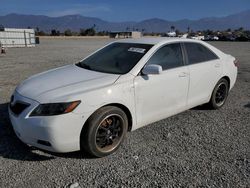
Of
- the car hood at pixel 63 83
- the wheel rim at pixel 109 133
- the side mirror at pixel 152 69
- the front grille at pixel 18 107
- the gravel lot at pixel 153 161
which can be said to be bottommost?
the gravel lot at pixel 153 161

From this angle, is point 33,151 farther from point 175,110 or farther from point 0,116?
point 175,110

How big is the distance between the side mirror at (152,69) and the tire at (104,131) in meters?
0.71

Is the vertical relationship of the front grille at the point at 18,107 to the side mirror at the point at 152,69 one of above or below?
below

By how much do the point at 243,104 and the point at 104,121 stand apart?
3931 mm

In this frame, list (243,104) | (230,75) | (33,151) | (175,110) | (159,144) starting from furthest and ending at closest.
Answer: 1. (243,104)
2. (230,75)
3. (175,110)
4. (159,144)
5. (33,151)

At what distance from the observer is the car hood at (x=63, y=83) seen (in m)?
3.40

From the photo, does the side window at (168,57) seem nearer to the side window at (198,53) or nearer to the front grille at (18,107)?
the side window at (198,53)

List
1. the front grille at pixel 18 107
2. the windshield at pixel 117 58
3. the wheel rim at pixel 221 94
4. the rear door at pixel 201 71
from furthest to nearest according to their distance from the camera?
the wheel rim at pixel 221 94
the rear door at pixel 201 71
the windshield at pixel 117 58
the front grille at pixel 18 107

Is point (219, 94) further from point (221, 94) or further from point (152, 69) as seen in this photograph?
point (152, 69)

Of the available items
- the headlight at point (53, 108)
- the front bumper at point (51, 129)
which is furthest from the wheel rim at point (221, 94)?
Result: the headlight at point (53, 108)

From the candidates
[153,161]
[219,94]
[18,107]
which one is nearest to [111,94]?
[153,161]

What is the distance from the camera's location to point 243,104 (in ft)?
20.0

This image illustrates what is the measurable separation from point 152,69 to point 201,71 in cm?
144

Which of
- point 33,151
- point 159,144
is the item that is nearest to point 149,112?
point 159,144
